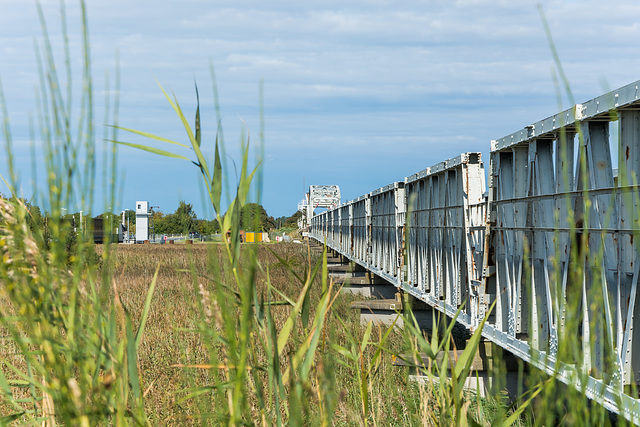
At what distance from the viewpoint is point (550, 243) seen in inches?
179

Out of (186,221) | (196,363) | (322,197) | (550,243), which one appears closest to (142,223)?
(322,197)

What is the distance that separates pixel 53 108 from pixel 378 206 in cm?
1164

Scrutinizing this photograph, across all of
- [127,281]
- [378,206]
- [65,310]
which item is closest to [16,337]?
[65,310]

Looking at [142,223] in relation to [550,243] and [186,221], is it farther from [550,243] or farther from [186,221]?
[186,221]

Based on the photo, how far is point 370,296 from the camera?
14.7 meters

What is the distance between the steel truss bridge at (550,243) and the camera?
1.59 m

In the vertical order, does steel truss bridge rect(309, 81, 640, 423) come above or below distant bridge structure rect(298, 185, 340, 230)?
below

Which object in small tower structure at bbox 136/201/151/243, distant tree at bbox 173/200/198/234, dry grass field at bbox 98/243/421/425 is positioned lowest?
dry grass field at bbox 98/243/421/425

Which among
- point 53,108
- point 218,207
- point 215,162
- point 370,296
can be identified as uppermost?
point 53,108

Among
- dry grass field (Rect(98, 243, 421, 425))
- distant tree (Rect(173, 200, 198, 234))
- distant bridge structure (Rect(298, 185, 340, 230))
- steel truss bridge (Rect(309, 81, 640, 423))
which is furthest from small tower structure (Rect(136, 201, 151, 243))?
distant tree (Rect(173, 200, 198, 234))

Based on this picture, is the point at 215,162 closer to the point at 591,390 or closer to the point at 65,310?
the point at 65,310

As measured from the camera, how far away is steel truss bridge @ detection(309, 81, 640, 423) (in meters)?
1.59

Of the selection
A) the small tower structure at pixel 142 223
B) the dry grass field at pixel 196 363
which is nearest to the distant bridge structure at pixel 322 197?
the small tower structure at pixel 142 223

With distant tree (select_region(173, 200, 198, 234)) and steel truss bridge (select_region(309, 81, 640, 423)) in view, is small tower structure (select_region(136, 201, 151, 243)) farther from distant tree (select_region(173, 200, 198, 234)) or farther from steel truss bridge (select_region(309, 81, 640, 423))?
distant tree (select_region(173, 200, 198, 234))
